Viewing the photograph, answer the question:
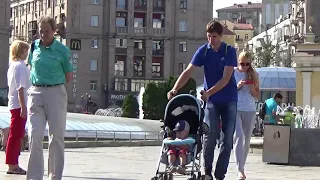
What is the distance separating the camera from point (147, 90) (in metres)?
72.9

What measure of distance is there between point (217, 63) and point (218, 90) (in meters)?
0.35

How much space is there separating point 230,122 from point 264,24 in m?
179

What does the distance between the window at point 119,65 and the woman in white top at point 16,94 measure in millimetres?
89644

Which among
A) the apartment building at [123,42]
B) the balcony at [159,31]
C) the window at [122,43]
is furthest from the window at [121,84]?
the balcony at [159,31]

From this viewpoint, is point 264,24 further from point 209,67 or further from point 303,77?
point 209,67

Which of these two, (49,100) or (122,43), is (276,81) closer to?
(122,43)

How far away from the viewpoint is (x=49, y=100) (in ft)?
33.1

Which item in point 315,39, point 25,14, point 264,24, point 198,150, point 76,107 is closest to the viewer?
point 198,150

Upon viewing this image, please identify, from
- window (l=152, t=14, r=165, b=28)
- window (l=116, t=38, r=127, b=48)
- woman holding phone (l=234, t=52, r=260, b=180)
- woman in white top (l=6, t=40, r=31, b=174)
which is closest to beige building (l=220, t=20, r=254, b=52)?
window (l=152, t=14, r=165, b=28)

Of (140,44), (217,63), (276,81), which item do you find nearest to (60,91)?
(217,63)

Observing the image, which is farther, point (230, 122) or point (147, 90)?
point (147, 90)

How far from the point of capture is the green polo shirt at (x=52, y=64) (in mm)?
10180

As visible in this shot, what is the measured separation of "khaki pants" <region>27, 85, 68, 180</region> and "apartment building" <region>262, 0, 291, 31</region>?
6856 inches

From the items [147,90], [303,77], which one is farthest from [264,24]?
[303,77]
